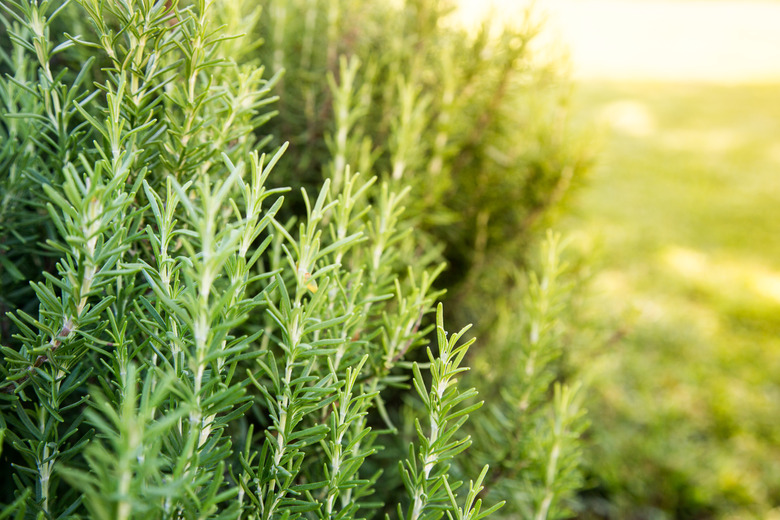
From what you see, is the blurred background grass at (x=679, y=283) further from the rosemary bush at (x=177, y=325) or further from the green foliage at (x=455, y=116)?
the rosemary bush at (x=177, y=325)

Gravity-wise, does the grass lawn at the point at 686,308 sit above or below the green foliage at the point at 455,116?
below

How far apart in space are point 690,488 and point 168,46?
2.61 metres

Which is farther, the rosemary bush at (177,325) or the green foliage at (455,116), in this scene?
the green foliage at (455,116)

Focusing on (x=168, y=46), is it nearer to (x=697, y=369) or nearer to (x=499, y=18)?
(x=499, y=18)

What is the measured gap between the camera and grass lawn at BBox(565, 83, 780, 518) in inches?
87.3

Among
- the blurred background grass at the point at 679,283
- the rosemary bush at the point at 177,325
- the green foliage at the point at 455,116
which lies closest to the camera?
the rosemary bush at the point at 177,325

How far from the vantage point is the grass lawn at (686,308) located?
7.27ft

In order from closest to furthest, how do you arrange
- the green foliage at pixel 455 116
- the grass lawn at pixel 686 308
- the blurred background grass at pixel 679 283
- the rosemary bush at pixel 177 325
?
1. the rosemary bush at pixel 177 325
2. the green foliage at pixel 455 116
3. the blurred background grass at pixel 679 283
4. the grass lawn at pixel 686 308

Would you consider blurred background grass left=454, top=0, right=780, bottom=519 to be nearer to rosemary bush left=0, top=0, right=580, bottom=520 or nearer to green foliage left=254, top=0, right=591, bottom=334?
green foliage left=254, top=0, right=591, bottom=334

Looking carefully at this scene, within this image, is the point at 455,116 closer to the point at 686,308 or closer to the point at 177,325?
the point at 177,325

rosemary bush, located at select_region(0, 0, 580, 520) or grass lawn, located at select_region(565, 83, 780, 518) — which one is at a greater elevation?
rosemary bush, located at select_region(0, 0, 580, 520)

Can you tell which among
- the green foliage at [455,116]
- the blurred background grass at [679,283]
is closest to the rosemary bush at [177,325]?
the green foliage at [455,116]

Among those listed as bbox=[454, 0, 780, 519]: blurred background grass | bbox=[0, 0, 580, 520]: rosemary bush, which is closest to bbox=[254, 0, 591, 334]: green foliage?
bbox=[454, 0, 780, 519]: blurred background grass

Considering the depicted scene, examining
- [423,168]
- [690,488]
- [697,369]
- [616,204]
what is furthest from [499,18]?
[616,204]
